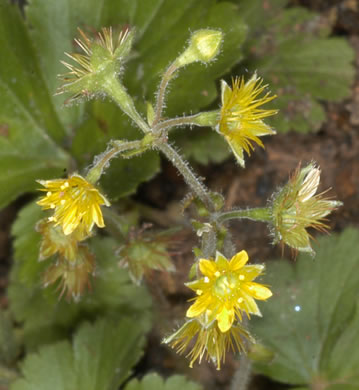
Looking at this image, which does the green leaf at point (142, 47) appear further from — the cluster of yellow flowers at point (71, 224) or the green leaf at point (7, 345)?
the green leaf at point (7, 345)

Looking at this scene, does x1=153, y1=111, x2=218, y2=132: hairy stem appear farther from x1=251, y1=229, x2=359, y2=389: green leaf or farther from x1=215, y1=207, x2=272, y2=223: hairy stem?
x1=251, y1=229, x2=359, y2=389: green leaf

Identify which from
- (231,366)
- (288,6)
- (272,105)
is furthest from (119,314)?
(288,6)

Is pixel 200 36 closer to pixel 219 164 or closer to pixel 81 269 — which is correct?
pixel 81 269

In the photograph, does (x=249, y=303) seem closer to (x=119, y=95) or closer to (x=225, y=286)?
(x=225, y=286)

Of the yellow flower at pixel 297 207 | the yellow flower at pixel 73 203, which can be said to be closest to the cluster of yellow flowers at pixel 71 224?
the yellow flower at pixel 73 203

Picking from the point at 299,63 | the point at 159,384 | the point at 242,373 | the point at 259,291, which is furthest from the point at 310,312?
the point at 299,63

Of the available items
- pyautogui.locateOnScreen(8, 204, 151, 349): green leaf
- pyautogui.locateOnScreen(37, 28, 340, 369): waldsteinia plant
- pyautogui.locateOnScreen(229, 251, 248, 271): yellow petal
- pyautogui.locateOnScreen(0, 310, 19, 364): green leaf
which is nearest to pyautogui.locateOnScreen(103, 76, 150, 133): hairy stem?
pyautogui.locateOnScreen(37, 28, 340, 369): waldsteinia plant
